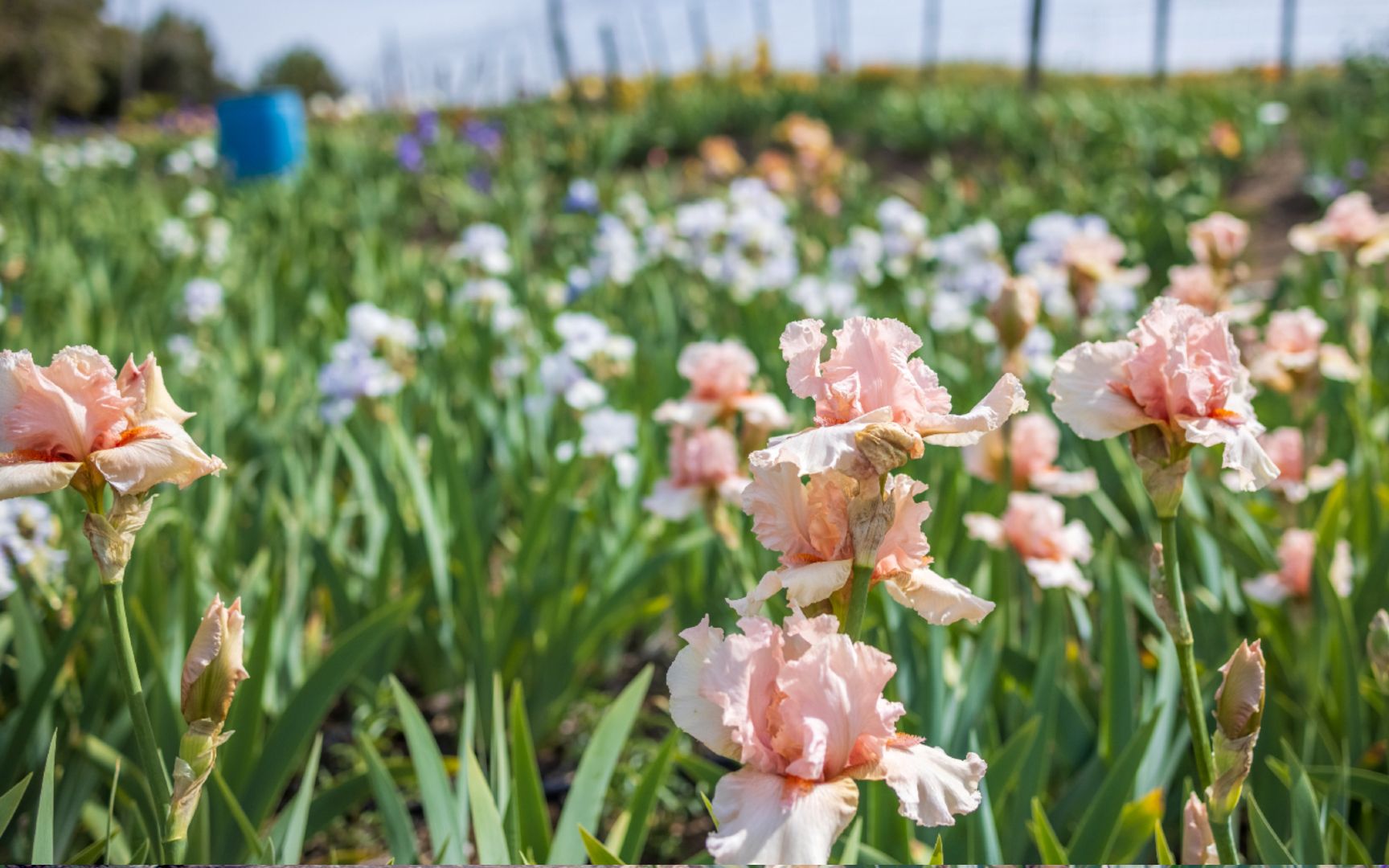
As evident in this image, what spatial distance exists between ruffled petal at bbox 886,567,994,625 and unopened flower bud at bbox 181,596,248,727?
42cm

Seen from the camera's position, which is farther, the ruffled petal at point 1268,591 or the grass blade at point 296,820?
the ruffled petal at point 1268,591

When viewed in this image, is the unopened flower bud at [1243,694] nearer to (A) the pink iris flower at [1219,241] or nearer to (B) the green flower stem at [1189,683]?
(B) the green flower stem at [1189,683]

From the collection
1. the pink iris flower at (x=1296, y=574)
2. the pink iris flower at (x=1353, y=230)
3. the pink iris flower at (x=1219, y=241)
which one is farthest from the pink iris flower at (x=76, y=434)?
the pink iris flower at (x=1353, y=230)

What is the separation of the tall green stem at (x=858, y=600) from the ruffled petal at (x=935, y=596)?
34 mm

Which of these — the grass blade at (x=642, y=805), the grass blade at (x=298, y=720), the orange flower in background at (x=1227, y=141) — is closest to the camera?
the grass blade at (x=642, y=805)

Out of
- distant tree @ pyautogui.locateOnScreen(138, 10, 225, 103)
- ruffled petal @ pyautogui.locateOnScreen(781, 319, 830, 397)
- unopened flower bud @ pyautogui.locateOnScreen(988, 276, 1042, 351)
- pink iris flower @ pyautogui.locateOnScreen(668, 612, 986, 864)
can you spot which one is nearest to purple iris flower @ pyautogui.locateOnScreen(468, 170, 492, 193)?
unopened flower bud @ pyautogui.locateOnScreen(988, 276, 1042, 351)

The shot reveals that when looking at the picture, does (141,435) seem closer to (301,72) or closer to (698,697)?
(698,697)

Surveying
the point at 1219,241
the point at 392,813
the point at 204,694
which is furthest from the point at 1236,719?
the point at 1219,241

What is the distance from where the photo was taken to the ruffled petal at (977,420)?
0.62 metres

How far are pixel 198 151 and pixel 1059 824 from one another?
672 cm

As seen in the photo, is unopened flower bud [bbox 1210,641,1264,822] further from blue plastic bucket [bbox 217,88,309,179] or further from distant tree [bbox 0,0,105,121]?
distant tree [bbox 0,0,105,121]

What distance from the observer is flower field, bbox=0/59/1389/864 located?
646mm

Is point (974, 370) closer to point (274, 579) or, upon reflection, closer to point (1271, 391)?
point (1271, 391)

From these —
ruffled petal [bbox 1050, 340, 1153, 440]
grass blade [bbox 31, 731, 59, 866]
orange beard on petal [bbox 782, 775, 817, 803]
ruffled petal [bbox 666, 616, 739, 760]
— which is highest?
ruffled petal [bbox 1050, 340, 1153, 440]
